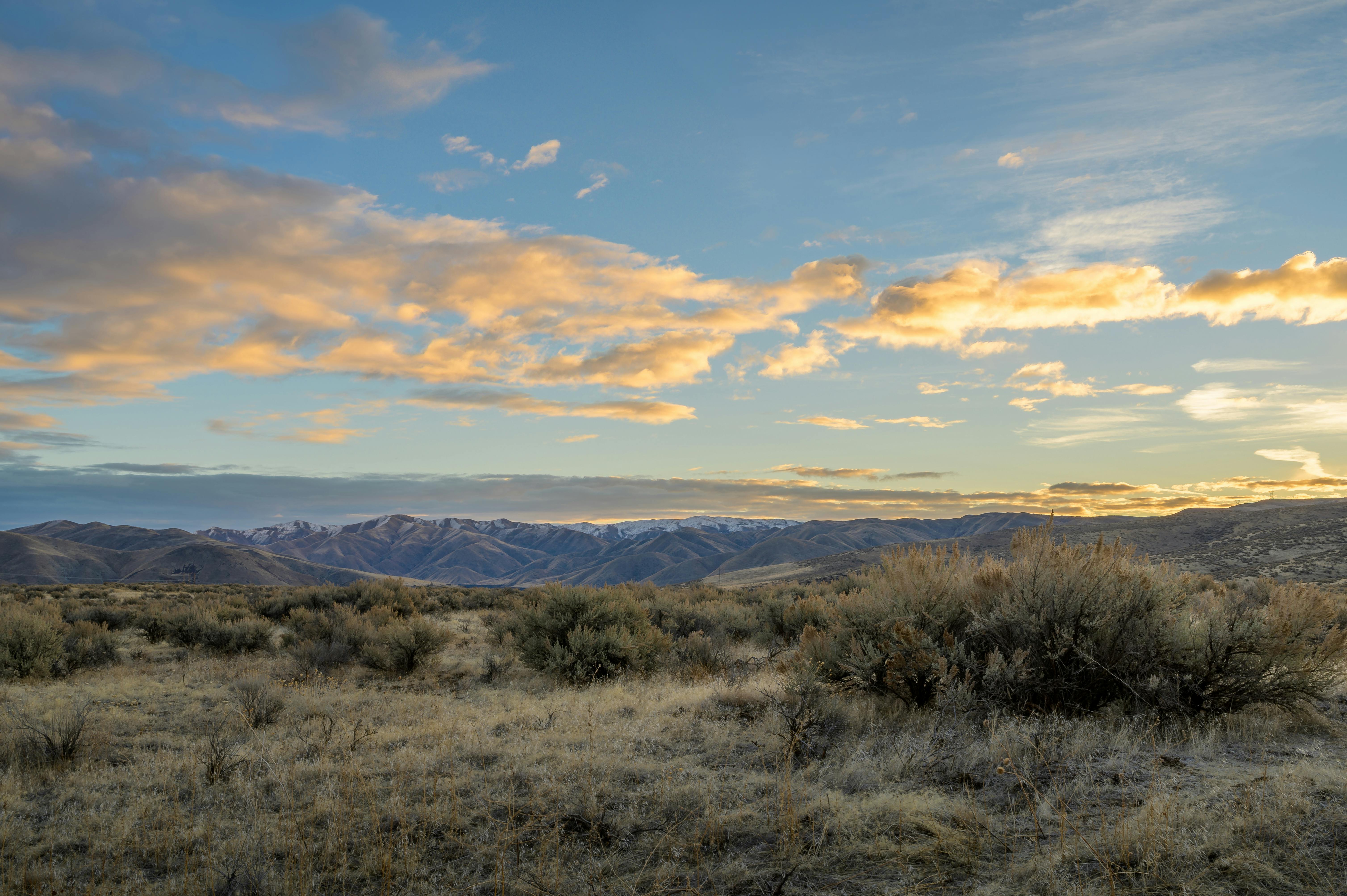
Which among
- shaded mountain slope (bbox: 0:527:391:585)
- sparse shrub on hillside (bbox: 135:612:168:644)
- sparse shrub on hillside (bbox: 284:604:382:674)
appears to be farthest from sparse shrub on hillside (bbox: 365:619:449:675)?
shaded mountain slope (bbox: 0:527:391:585)

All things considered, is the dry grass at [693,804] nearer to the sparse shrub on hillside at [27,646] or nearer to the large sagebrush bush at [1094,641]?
the large sagebrush bush at [1094,641]

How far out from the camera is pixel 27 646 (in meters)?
12.9

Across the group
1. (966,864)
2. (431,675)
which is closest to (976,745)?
(966,864)

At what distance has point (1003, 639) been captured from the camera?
7820 mm

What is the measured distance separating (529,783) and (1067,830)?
172 inches

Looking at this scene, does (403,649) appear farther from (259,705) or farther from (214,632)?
(214,632)

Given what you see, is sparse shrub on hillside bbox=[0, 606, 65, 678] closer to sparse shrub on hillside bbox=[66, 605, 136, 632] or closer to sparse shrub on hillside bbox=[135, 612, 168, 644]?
sparse shrub on hillside bbox=[135, 612, 168, 644]

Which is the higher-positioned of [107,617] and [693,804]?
[693,804]

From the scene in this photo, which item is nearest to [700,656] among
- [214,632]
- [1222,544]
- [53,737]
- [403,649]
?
[403,649]

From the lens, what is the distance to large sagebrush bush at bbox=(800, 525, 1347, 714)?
703cm

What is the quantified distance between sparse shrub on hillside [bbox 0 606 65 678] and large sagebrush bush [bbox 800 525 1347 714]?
1516 cm

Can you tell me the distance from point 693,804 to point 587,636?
24.3 ft

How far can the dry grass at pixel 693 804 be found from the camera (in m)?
4.24

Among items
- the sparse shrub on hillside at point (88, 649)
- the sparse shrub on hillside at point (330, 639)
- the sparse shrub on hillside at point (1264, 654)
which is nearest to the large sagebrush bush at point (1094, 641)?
the sparse shrub on hillside at point (1264, 654)
